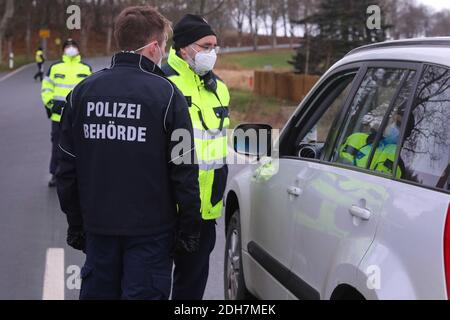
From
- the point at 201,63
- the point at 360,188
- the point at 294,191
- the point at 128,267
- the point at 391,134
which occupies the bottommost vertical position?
the point at 128,267

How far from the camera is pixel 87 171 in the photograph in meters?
3.26

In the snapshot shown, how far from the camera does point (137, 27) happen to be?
3.27m

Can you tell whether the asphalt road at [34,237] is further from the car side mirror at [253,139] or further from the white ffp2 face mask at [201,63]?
the white ffp2 face mask at [201,63]

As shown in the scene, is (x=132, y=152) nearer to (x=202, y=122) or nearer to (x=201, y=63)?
(x=202, y=122)

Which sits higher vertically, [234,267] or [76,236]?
[76,236]

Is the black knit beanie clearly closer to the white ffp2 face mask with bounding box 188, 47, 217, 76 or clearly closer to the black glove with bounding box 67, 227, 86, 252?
the white ffp2 face mask with bounding box 188, 47, 217, 76

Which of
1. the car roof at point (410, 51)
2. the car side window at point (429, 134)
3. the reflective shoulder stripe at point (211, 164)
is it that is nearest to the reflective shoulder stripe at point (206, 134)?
the reflective shoulder stripe at point (211, 164)

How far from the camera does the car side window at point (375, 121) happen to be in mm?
2984

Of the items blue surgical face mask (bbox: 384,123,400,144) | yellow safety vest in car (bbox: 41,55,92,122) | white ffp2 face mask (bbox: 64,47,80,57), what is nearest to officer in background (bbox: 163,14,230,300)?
blue surgical face mask (bbox: 384,123,400,144)

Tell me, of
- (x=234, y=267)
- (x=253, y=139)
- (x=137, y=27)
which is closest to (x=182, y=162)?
(x=137, y=27)

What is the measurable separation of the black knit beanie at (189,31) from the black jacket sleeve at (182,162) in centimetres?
98

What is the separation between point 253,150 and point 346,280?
5.32 ft

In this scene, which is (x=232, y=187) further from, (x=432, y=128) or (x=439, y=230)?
(x=439, y=230)

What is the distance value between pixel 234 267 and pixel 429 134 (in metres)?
2.37
